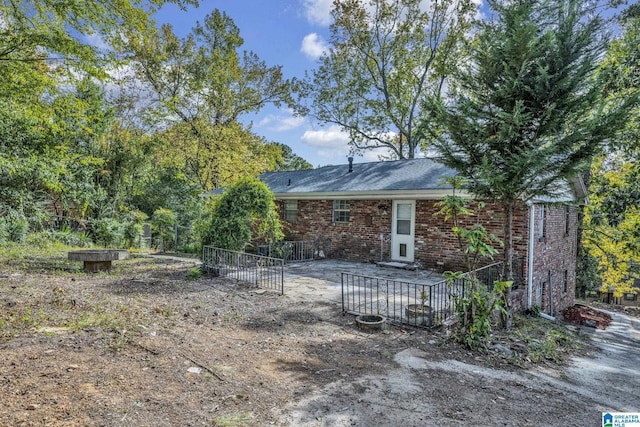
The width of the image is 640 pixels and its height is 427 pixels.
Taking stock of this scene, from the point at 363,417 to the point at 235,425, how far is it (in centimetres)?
117

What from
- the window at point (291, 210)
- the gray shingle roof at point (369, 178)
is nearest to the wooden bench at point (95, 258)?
the window at point (291, 210)

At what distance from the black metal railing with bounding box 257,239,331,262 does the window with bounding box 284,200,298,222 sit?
1796mm

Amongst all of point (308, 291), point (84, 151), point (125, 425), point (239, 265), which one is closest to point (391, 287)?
point (308, 291)

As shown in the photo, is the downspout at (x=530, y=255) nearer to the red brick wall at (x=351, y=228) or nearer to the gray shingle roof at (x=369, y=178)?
the gray shingle roof at (x=369, y=178)

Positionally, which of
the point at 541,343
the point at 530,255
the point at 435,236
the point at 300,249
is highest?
the point at 435,236

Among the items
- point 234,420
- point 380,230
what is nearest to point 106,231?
point 380,230

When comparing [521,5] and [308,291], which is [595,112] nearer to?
[521,5]

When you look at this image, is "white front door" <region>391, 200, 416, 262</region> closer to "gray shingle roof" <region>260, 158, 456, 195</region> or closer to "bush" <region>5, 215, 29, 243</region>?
"gray shingle roof" <region>260, 158, 456, 195</region>

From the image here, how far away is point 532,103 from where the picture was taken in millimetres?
Answer: 6883

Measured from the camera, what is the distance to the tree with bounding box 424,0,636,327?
254 inches

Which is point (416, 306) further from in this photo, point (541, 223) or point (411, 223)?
point (541, 223)

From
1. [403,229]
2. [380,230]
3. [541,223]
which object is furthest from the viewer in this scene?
[380,230]

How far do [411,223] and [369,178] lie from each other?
2.89 meters

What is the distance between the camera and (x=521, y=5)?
666 centimetres
